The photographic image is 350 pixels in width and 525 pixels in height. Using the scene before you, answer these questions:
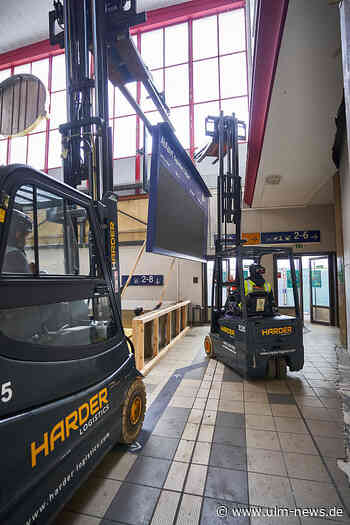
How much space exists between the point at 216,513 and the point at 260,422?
62.4 inches

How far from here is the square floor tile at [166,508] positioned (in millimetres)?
2113

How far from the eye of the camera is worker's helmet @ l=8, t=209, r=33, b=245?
70.9 inches

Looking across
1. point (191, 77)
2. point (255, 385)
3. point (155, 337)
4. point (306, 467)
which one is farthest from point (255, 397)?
point (191, 77)

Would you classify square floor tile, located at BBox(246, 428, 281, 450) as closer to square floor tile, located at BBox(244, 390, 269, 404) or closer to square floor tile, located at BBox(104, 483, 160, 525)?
square floor tile, located at BBox(244, 390, 269, 404)

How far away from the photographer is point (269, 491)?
2.39 metres

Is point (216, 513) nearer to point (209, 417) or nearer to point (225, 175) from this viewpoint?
point (209, 417)

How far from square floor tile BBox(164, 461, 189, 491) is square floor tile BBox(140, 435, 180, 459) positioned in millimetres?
161

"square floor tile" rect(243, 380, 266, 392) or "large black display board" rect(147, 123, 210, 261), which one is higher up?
"large black display board" rect(147, 123, 210, 261)

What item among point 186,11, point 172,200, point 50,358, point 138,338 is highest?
point 186,11

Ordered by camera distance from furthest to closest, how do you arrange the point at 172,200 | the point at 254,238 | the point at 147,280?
the point at 147,280 < the point at 254,238 < the point at 172,200

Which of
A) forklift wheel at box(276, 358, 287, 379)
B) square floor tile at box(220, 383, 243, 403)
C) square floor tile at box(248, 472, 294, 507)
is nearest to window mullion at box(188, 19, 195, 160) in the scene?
forklift wheel at box(276, 358, 287, 379)

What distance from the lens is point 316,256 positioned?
10.8 m

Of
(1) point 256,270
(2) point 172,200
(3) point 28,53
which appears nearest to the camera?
(2) point 172,200

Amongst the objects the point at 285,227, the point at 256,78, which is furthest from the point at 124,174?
the point at 256,78
